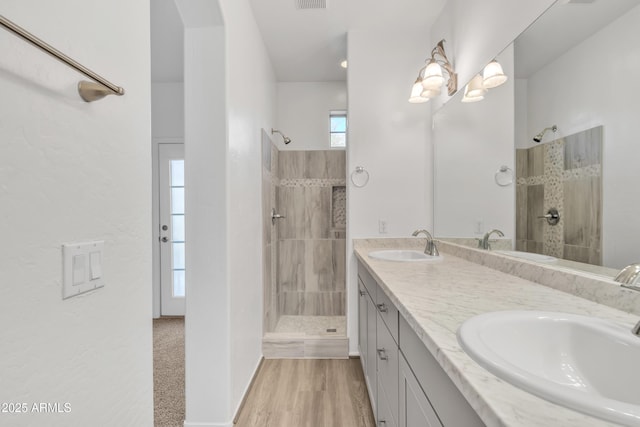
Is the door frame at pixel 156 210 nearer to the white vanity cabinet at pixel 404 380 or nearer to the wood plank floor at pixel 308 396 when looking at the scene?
the wood plank floor at pixel 308 396

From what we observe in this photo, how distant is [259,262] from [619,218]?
2.08 metres

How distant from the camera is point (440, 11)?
2.23m

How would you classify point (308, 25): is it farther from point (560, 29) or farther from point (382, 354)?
point (382, 354)

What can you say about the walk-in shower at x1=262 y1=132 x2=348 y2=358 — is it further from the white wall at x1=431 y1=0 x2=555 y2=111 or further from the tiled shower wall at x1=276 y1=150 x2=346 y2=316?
the white wall at x1=431 y1=0 x2=555 y2=111

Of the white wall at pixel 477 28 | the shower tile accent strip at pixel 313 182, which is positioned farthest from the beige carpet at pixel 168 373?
the white wall at pixel 477 28

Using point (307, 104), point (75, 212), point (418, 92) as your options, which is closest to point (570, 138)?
point (418, 92)

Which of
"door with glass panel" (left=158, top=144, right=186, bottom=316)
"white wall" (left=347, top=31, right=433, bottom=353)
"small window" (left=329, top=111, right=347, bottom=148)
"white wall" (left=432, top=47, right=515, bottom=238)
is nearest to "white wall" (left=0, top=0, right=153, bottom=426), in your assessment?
"white wall" (left=432, top=47, right=515, bottom=238)

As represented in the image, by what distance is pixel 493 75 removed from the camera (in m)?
1.60

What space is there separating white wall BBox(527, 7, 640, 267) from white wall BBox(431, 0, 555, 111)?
43cm

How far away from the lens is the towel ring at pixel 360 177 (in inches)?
96.6

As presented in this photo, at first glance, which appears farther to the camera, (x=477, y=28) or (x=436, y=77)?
(x=436, y=77)

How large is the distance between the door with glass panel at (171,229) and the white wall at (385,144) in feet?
6.74

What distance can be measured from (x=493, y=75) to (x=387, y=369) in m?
1.58

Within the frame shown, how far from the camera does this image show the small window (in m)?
3.40
